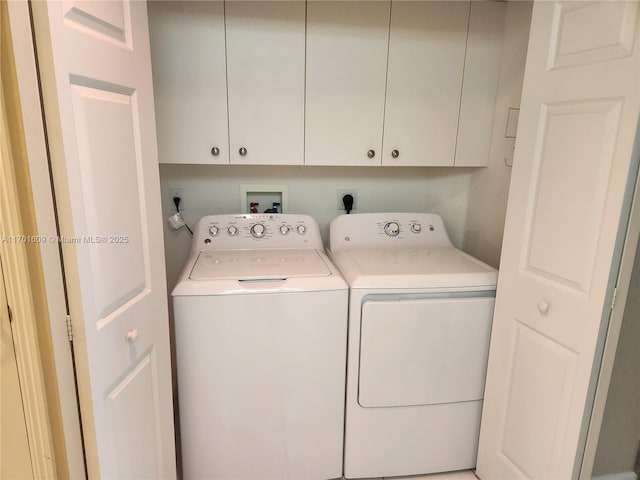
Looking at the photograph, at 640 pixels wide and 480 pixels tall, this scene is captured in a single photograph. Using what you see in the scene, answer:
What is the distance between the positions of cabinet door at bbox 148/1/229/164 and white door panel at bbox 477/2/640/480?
118 cm

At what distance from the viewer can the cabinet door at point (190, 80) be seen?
165 cm

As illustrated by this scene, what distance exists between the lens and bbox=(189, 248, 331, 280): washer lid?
61.6 inches

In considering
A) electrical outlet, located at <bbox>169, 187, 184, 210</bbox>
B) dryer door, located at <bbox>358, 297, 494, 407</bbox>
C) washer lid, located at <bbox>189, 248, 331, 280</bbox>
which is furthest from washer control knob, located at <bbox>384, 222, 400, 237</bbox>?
electrical outlet, located at <bbox>169, 187, 184, 210</bbox>

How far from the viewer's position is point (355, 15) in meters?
1.75

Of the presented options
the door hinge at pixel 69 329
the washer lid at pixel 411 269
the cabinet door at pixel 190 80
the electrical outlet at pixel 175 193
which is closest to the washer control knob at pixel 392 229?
the washer lid at pixel 411 269

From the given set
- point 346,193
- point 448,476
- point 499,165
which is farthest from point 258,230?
point 448,476

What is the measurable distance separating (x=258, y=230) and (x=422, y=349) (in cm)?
91

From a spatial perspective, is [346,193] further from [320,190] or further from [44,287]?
[44,287]

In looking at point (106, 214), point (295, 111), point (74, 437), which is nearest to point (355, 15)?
point (295, 111)

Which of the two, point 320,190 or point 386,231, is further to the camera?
point 320,190

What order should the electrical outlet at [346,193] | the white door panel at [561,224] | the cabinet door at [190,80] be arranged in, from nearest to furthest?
the white door panel at [561,224]
the cabinet door at [190,80]
the electrical outlet at [346,193]

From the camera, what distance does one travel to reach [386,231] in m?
2.07

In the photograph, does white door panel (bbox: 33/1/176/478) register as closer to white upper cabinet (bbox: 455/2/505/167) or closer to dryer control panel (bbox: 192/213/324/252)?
dryer control panel (bbox: 192/213/324/252)

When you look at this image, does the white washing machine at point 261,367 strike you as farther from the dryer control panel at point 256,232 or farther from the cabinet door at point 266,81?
the cabinet door at point 266,81
